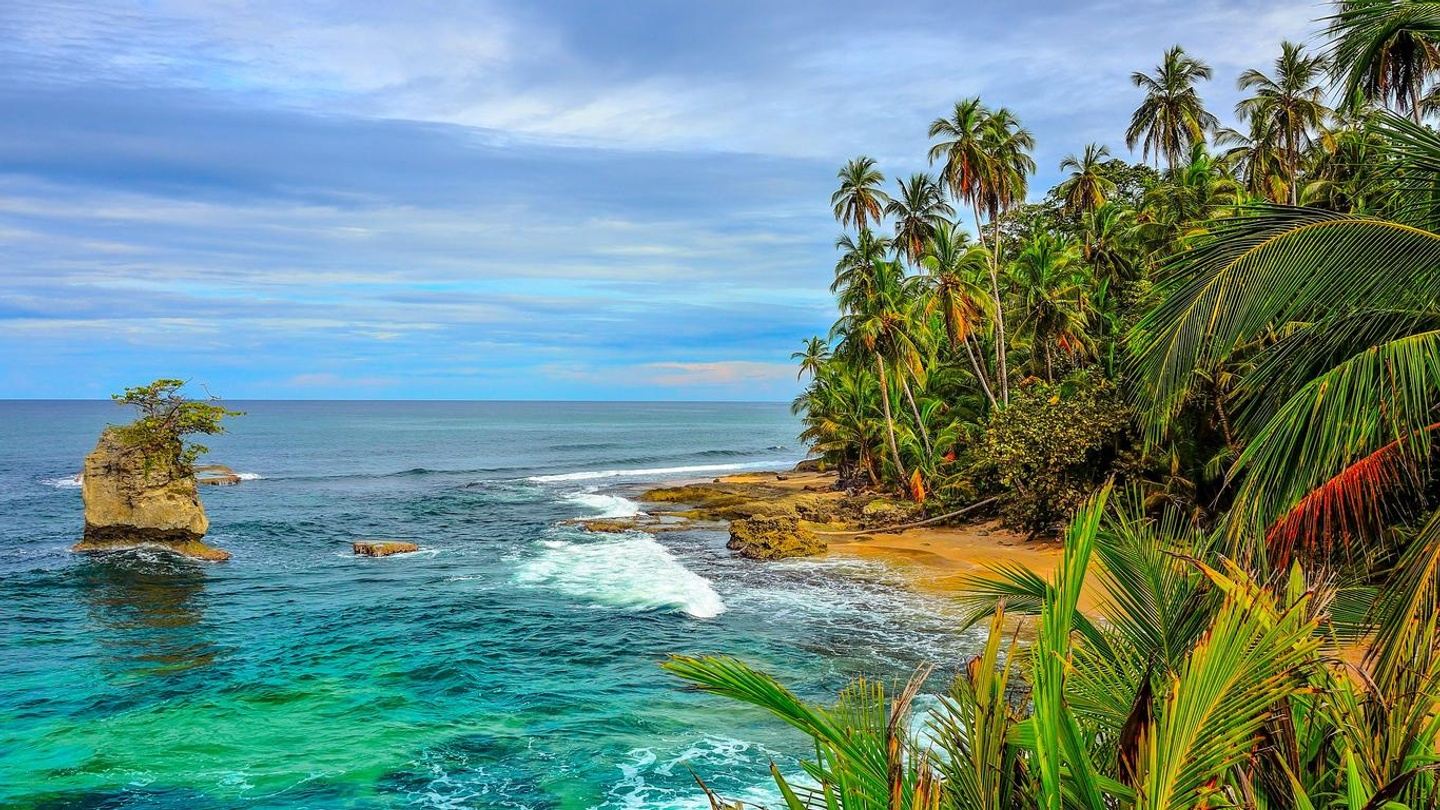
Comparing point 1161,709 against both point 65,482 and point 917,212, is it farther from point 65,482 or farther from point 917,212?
point 65,482

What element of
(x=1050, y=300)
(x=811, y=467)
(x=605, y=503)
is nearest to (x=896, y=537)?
(x=1050, y=300)

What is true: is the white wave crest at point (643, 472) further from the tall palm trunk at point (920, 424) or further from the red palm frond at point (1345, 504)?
the red palm frond at point (1345, 504)

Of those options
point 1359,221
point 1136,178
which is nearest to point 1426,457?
point 1359,221

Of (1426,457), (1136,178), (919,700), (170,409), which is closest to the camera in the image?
(1426,457)

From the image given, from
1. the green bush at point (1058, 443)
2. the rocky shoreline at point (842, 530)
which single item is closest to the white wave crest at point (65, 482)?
the rocky shoreline at point (842, 530)

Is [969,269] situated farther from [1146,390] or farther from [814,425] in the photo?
[1146,390]

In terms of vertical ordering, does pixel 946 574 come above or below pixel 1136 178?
below

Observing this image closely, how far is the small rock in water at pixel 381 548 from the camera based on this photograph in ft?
112

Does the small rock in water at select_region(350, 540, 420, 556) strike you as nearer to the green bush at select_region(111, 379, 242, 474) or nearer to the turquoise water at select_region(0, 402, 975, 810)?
the turquoise water at select_region(0, 402, 975, 810)

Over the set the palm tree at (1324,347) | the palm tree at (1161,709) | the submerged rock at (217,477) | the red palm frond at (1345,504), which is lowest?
the submerged rock at (217,477)

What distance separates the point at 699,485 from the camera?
55.0 m

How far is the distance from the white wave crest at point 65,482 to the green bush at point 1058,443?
57292 mm

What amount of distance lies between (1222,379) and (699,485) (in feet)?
115

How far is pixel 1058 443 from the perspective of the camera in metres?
26.5
